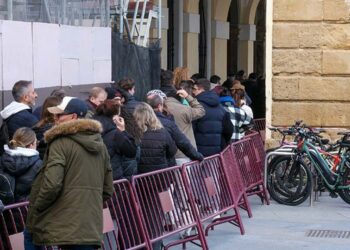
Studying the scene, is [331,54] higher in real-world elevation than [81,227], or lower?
higher

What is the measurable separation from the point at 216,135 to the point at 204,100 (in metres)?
0.46

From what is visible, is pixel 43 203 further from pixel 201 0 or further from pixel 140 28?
pixel 201 0

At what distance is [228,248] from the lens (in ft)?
33.8

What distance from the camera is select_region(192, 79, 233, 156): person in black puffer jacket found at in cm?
1216

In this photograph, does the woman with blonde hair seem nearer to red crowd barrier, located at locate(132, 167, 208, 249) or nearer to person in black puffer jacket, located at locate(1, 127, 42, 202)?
red crowd barrier, located at locate(132, 167, 208, 249)

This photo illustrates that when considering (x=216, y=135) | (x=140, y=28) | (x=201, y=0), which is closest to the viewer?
(x=216, y=135)

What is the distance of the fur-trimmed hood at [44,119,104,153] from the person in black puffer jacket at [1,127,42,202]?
3.65 ft

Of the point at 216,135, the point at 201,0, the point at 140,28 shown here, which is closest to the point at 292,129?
the point at 216,135

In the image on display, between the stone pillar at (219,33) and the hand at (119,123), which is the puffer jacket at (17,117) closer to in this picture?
the hand at (119,123)

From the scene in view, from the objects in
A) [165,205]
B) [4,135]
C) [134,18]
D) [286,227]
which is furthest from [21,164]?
[134,18]

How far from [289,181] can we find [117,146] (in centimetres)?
472

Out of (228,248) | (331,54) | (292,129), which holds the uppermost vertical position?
(331,54)

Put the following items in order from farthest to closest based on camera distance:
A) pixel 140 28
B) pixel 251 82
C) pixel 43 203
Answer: pixel 251 82 → pixel 140 28 → pixel 43 203

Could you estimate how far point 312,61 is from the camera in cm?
1431
